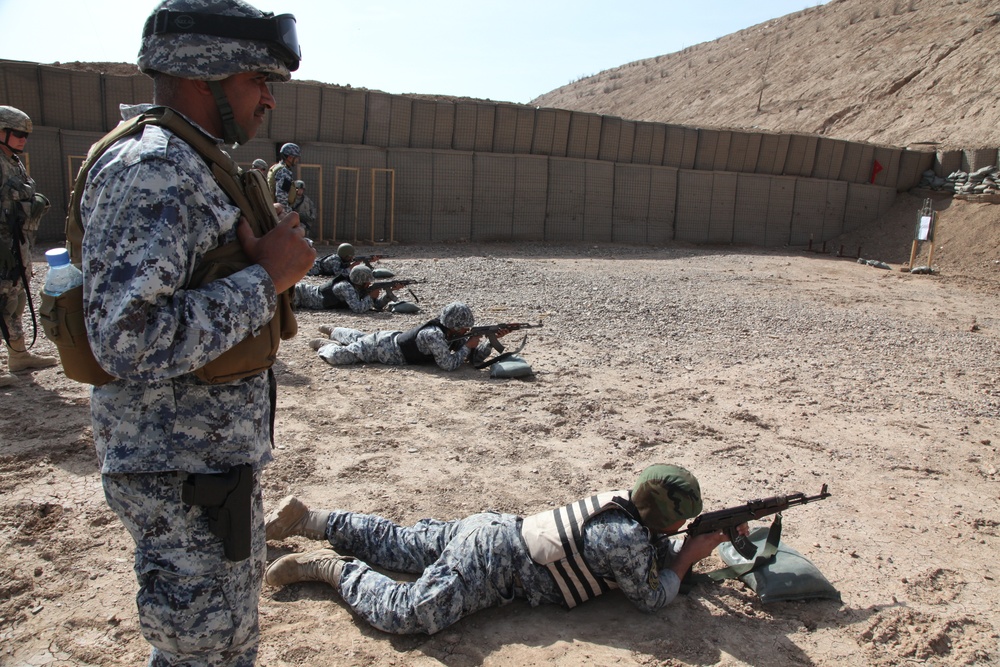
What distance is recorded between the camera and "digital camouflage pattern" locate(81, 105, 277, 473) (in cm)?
131

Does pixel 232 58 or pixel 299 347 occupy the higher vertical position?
pixel 232 58

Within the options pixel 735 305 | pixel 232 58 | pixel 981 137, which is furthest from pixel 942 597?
pixel 981 137

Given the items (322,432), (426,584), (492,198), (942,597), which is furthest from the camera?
(492,198)

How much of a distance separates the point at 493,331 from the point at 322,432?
75.6 inches

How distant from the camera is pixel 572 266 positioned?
12.4 metres

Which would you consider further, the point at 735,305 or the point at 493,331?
the point at 735,305

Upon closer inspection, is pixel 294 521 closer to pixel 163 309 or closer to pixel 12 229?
pixel 163 309

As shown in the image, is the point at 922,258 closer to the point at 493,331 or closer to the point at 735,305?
the point at 735,305

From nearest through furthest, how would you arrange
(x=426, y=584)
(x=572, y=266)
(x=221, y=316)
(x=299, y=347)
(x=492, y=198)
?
(x=221, y=316), (x=426, y=584), (x=299, y=347), (x=572, y=266), (x=492, y=198)

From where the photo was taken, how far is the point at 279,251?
1.52 metres

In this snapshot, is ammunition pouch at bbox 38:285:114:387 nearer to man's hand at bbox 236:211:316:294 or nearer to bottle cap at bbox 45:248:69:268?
bottle cap at bbox 45:248:69:268

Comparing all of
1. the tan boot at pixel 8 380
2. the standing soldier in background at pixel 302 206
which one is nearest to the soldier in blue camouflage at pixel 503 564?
the tan boot at pixel 8 380

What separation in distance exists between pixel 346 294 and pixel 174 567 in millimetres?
6611

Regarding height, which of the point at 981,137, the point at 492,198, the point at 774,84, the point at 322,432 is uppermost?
Result: the point at 774,84
